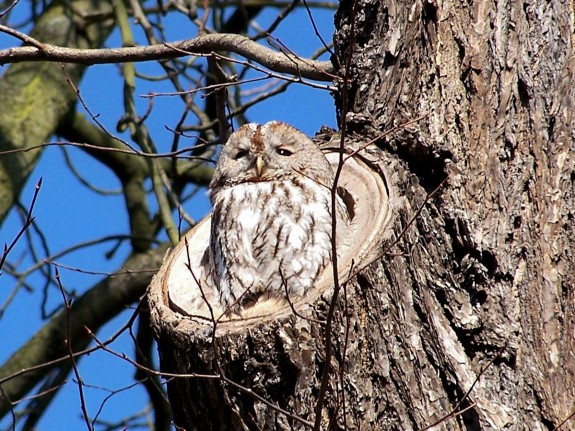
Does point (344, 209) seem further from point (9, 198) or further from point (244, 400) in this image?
point (9, 198)

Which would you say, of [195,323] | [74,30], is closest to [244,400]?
[195,323]

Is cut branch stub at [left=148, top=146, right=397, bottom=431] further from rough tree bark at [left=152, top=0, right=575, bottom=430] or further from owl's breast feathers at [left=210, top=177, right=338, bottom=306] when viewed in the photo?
owl's breast feathers at [left=210, top=177, right=338, bottom=306]

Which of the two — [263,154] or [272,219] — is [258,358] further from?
[263,154]

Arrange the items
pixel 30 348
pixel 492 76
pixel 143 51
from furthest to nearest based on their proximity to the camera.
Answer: pixel 30 348, pixel 143 51, pixel 492 76

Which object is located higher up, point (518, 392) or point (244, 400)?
point (244, 400)

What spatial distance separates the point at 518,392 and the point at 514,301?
0.30 m

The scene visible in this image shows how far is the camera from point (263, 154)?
411 centimetres

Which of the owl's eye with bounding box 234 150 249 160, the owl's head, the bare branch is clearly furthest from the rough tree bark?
the owl's eye with bounding box 234 150 249 160

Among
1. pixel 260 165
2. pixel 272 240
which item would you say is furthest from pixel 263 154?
pixel 272 240

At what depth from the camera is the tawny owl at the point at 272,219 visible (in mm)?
3613

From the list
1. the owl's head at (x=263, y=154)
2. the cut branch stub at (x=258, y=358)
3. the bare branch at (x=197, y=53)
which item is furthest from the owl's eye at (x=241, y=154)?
the cut branch stub at (x=258, y=358)

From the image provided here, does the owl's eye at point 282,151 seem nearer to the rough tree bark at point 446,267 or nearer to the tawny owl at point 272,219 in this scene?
the tawny owl at point 272,219

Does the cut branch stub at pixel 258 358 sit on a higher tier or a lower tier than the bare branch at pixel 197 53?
lower

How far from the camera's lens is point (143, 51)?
143 inches
